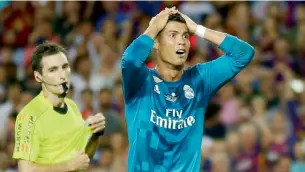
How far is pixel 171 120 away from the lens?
7.04 m

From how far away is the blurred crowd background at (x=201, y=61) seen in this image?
11.5 m

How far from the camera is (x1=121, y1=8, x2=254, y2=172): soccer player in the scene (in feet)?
22.9

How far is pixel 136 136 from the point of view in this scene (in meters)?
7.00

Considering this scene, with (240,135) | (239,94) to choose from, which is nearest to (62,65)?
(240,135)

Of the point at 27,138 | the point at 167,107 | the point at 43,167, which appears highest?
the point at 167,107

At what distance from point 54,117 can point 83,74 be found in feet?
18.6

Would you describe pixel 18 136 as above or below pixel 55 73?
below

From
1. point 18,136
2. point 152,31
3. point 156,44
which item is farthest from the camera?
point 18,136

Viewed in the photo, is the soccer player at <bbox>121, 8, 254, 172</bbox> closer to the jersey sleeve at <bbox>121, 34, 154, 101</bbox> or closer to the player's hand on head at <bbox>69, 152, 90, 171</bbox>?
the jersey sleeve at <bbox>121, 34, 154, 101</bbox>

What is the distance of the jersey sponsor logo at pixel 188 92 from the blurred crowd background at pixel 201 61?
4135 millimetres

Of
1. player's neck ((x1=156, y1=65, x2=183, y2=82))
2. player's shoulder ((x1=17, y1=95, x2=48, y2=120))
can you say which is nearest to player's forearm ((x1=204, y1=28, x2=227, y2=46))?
player's neck ((x1=156, y1=65, x2=183, y2=82))

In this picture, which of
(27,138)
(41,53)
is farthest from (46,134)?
(41,53)

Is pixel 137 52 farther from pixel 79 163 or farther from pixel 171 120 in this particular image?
pixel 79 163

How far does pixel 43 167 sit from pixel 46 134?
309 mm
